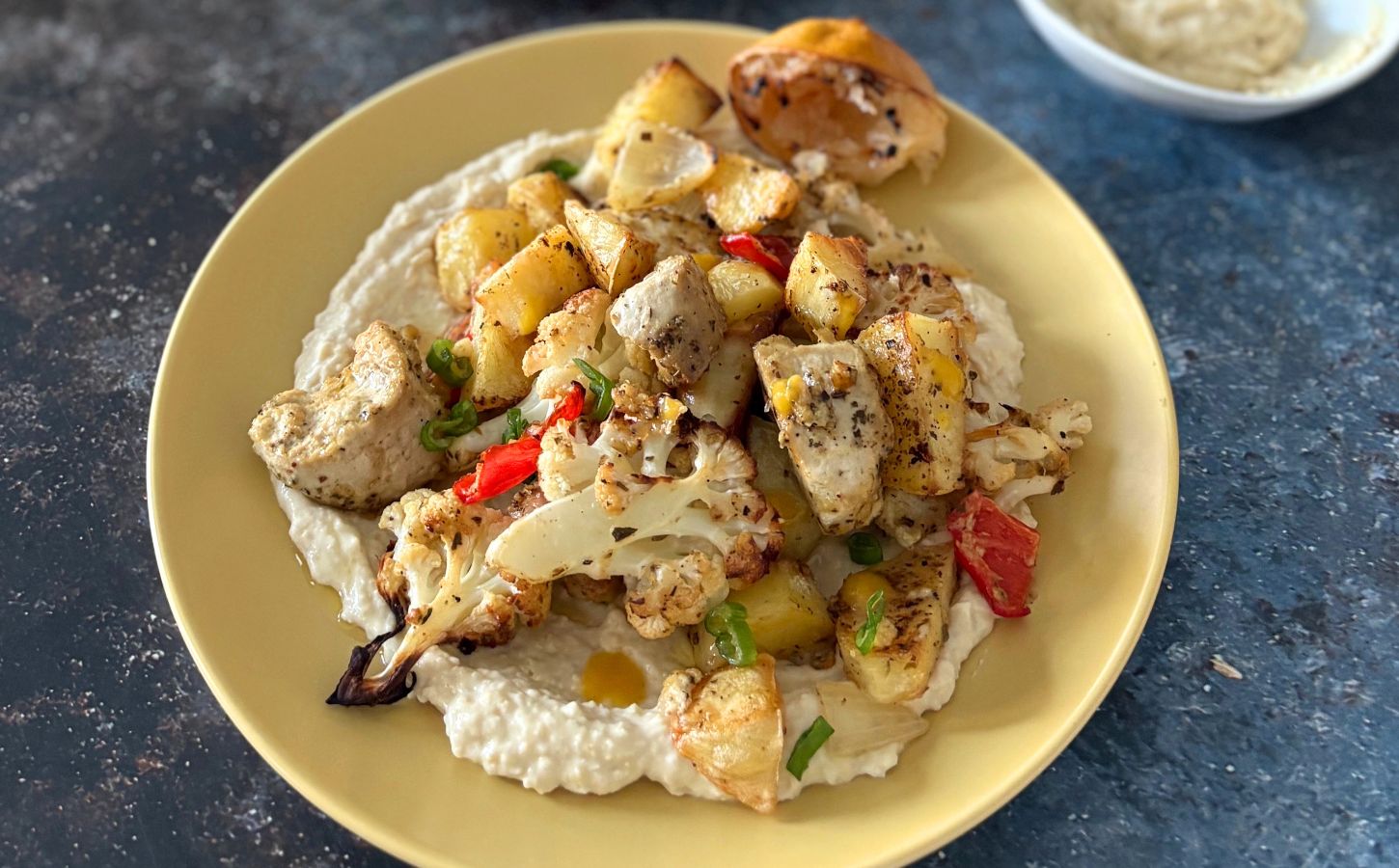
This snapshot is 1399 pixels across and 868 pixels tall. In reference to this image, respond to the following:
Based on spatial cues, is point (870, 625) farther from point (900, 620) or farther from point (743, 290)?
point (743, 290)

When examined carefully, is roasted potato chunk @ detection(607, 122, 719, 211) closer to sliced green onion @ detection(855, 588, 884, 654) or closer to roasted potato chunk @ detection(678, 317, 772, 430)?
roasted potato chunk @ detection(678, 317, 772, 430)

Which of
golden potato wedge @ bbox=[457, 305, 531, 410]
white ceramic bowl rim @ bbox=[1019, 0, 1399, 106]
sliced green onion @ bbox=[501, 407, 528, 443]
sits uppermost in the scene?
white ceramic bowl rim @ bbox=[1019, 0, 1399, 106]

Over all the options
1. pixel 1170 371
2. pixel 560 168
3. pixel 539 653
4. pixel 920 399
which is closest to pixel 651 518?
pixel 539 653

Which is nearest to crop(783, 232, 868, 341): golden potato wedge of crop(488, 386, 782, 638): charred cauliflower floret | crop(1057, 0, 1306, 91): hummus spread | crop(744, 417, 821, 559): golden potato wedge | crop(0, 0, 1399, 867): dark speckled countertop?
crop(744, 417, 821, 559): golden potato wedge

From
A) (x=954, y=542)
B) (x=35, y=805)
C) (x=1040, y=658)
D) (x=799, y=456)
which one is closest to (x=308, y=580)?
(x=35, y=805)

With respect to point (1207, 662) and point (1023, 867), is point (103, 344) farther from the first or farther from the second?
point (1207, 662)

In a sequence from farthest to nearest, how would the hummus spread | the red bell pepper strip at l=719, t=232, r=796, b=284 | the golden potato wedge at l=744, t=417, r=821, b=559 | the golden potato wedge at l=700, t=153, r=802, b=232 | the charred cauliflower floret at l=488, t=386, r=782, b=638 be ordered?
the hummus spread
the golden potato wedge at l=700, t=153, r=802, b=232
the red bell pepper strip at l=719, t=232, r=796, b=284
the golden potato wedge at l=744, t=417, r=821, b=559
the charred cauliflower floret at l=488, t=386, r=782, b=638

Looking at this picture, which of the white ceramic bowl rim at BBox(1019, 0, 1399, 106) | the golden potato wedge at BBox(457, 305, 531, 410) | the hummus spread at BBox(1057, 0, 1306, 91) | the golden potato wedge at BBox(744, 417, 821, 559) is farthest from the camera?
the hummus spread at BBox(1057, 0, 1306, 91)

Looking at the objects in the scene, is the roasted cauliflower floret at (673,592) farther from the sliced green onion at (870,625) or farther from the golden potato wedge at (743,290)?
the golden potato wedge at (743,290)

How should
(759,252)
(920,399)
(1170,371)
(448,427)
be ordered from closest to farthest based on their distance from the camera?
(920,399), (448,427), (759,252), (1170,371)
